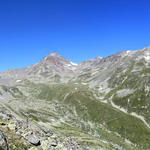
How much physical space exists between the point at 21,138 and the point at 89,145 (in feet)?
111

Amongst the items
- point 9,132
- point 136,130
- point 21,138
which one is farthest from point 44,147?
point 136,130

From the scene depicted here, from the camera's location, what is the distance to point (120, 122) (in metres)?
127

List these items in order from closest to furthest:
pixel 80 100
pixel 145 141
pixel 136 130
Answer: pixel 145 141 → pixel 136 130 → pixel 80 100

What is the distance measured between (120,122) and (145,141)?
26480 millimetres

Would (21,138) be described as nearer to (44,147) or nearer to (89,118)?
(44,147)

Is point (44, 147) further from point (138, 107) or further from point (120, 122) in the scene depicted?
point (138, 107)

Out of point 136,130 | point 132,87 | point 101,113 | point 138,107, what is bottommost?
point 136,130

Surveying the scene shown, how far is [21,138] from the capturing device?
23.9 m

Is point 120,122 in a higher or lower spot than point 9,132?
higher

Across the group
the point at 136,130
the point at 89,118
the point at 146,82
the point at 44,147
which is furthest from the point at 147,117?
the point at 44,147

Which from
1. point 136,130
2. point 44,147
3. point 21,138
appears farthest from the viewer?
point 136,130

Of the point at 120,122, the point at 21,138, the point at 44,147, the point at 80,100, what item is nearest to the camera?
the point at 21,138

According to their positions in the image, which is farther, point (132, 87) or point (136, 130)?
point (132, 87)

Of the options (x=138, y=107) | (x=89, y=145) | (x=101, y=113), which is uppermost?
(x=138, y=107)
